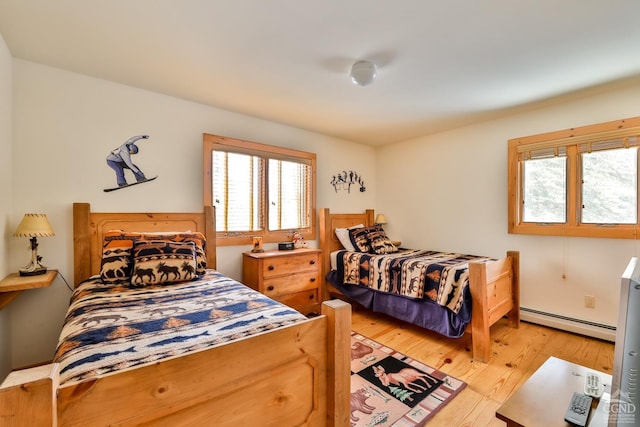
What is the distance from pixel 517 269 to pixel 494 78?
72.9 inches

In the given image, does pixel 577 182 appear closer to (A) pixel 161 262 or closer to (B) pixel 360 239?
(B) pixel 360 239

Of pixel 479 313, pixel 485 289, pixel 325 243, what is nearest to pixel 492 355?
pixel 479 313

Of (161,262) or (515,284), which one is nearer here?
(161,262)

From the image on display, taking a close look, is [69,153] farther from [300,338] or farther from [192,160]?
[300,338]

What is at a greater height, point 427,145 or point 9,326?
point 427,145

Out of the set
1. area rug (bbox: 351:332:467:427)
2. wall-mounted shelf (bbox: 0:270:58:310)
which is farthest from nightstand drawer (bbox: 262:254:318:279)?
wall-mounted shelf (bbox: 0:270:58:310)

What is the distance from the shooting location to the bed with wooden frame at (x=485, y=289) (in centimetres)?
222

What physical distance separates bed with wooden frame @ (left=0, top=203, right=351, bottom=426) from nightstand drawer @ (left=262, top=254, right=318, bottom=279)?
178 cm

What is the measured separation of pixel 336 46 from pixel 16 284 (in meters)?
2.56

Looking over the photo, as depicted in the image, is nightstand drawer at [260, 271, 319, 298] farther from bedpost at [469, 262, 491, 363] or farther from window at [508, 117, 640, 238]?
window at [508, 117, 640, 238]

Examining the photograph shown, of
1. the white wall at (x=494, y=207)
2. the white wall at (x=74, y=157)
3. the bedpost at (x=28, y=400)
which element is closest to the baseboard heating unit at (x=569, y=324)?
the white wall at (x=494, y=207)

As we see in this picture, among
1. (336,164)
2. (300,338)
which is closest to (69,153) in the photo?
(300,338)

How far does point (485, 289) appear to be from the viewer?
7.32 ft

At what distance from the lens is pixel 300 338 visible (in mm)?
1065
